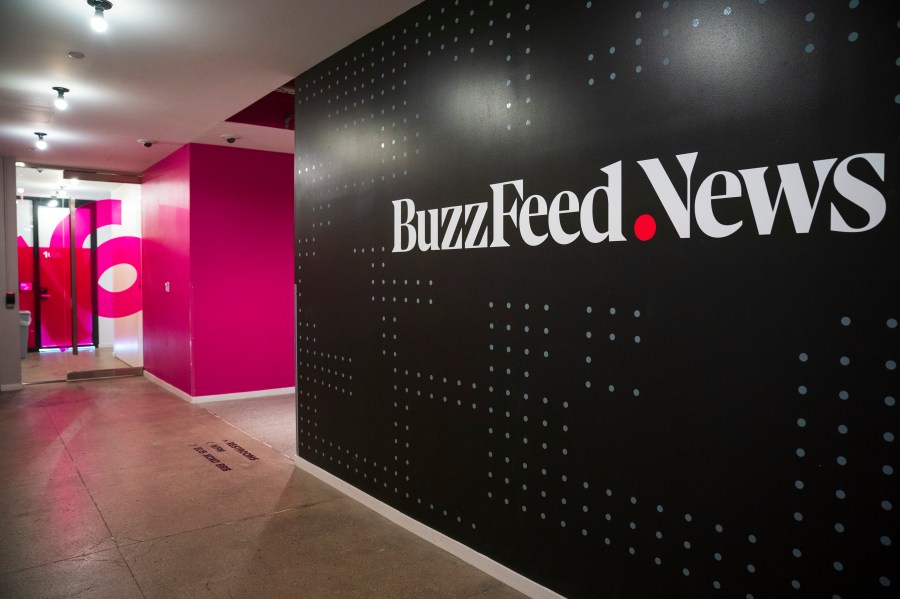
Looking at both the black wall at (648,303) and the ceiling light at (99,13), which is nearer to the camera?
the black wall at (648,303)

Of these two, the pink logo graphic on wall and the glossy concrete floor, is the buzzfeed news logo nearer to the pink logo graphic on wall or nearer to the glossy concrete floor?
the glossy concrete floor

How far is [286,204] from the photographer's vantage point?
7590 millimetres

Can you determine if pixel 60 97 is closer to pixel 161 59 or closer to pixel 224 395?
pixel 161 59

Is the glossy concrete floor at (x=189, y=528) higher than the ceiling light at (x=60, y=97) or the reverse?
the reverse

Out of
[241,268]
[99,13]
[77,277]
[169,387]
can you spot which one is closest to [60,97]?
[99,13]

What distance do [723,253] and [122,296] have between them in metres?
9.15

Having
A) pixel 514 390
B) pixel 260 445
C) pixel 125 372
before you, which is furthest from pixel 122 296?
pixel 514 390

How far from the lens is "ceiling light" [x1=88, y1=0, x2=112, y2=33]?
335cm

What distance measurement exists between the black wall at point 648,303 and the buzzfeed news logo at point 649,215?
0.04ft

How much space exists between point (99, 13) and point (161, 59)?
3.04ft

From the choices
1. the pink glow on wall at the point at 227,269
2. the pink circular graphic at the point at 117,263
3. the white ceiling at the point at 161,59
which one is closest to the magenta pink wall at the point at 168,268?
the pink glow on wall at the point at 227,269

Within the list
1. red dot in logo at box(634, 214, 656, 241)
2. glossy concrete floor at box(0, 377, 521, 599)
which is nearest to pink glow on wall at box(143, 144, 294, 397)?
glossy concrete floor at box(0, 377, 521, 599)

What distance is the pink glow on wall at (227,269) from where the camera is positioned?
279 inches

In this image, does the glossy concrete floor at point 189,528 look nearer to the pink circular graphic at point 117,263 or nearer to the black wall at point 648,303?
the black wall at point 648,303
